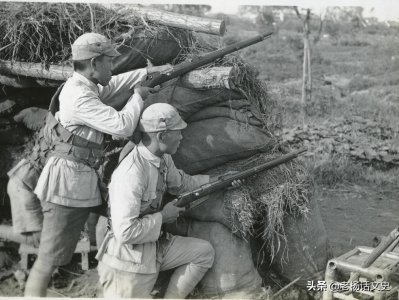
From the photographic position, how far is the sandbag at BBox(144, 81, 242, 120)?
12.4ft

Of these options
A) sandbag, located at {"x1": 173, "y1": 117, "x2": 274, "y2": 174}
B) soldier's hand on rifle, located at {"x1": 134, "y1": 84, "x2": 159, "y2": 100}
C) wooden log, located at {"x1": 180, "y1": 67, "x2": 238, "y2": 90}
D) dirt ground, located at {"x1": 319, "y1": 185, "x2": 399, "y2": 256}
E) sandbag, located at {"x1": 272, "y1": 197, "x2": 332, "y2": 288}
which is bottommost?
dirt ground, located at {"x1": 319, "y1": 185, "x2": 399, "y2": 256}

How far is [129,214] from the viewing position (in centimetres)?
304

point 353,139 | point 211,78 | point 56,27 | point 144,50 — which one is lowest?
point 353,139

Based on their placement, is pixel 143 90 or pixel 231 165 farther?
pixel 231 165

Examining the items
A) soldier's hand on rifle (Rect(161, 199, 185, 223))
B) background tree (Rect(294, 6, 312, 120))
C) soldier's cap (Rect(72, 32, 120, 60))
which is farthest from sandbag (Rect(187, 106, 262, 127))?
background tree (Rect(294, 6, 312, 120))

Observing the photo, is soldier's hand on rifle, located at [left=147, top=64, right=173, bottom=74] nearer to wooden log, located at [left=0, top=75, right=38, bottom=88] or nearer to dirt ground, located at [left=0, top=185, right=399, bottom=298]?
wooden log, located at [left=0, top=75, right=38, bottom=88]

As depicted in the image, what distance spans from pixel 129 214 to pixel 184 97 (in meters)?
1.20

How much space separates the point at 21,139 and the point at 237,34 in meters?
8.75

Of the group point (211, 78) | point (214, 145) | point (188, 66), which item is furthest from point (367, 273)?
point (188, 66)

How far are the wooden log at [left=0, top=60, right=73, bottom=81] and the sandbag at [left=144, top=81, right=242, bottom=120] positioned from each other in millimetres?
821

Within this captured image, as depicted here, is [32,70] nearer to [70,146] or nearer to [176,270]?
[70,146]

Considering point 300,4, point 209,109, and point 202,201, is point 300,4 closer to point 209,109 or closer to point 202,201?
point 209,109

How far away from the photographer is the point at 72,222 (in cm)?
346

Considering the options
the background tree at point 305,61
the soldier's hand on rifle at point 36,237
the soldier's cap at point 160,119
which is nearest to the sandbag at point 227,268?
the soldier's cap at point 160,119
